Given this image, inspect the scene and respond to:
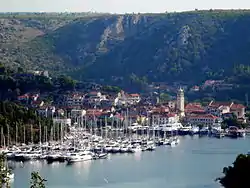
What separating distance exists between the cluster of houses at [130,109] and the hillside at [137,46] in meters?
15.9

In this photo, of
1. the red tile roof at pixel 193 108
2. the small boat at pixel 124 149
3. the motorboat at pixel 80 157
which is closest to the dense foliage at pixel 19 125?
the motorboat at pixel 80 157

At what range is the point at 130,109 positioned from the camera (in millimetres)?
66000

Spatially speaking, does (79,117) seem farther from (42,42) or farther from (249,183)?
(42,42)

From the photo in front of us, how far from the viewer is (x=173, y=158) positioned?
153 feet

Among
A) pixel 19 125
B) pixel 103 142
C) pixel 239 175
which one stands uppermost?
pixel 19 125

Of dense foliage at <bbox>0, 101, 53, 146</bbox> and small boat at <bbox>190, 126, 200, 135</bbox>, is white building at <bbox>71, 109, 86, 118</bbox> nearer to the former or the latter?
small boat at <bbox>190, 126, 200, 135</bbox>

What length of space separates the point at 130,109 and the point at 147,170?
78.5 feet

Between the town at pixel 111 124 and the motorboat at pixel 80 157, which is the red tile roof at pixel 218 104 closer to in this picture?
the town at pixel 111 124

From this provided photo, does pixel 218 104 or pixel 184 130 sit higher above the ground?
pixel 218 104

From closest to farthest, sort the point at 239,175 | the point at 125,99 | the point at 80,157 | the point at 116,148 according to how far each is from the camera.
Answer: the point at 239,175 → the point at 80,157 → the point at 116,148 → the point at 125,99

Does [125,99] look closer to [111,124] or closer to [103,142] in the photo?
[111,124]

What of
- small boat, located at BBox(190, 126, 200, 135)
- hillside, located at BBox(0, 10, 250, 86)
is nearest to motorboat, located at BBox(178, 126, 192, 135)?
small boat, located at BBox(190, 126, 200, 135)

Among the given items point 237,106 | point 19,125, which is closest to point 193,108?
point 237,106

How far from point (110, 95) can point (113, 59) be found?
1202 inches
